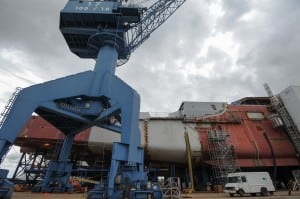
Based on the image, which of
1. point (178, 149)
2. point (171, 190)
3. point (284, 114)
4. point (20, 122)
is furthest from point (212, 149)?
point (20, 122)

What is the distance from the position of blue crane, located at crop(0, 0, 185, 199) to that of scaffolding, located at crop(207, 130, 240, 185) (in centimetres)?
1476

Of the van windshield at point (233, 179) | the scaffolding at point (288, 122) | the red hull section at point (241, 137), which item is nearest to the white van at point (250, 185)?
the van windshield at point (233, 179)

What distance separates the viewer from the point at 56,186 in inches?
693

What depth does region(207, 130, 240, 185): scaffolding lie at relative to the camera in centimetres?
2502

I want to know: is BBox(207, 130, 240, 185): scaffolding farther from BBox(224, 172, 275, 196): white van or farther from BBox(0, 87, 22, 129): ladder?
BBox(0, 87, 22, 129): ladder

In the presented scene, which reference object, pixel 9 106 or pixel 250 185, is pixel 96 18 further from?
pixel 250 185

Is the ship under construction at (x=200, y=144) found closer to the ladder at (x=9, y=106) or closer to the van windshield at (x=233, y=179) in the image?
the van windshield at (x=233, y=179)

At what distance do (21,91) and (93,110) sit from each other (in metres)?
5.39

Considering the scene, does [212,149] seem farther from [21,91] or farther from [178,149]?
[21,91]

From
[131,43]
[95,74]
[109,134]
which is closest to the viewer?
[95,74]

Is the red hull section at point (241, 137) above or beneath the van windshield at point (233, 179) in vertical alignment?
above

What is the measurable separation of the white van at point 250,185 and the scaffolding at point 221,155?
6.33 m

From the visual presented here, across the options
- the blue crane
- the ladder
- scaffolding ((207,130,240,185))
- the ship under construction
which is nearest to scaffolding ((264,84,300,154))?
the ship under construction

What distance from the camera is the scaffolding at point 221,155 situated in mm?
25016
